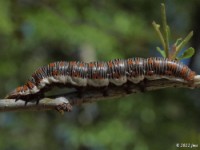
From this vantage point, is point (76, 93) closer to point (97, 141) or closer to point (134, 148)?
point (97, 141)

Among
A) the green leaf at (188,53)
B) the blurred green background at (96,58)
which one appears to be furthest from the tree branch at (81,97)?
the blurred green background at (96,58)

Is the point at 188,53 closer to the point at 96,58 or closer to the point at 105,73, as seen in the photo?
the point at 105,73

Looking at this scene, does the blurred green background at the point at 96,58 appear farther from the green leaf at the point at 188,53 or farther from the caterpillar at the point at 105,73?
the green leaf at the point at 188,53

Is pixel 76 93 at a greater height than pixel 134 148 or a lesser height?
greater

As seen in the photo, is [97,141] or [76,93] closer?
[76,93]

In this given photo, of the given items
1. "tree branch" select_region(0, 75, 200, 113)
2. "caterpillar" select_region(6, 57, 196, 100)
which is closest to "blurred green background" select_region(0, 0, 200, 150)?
"caterpillar" select_region(6, 57, 196, 100)

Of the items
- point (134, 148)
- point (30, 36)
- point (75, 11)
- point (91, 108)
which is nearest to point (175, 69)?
point (75, 11)

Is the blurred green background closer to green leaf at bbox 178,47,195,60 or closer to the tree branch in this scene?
the tree branch
